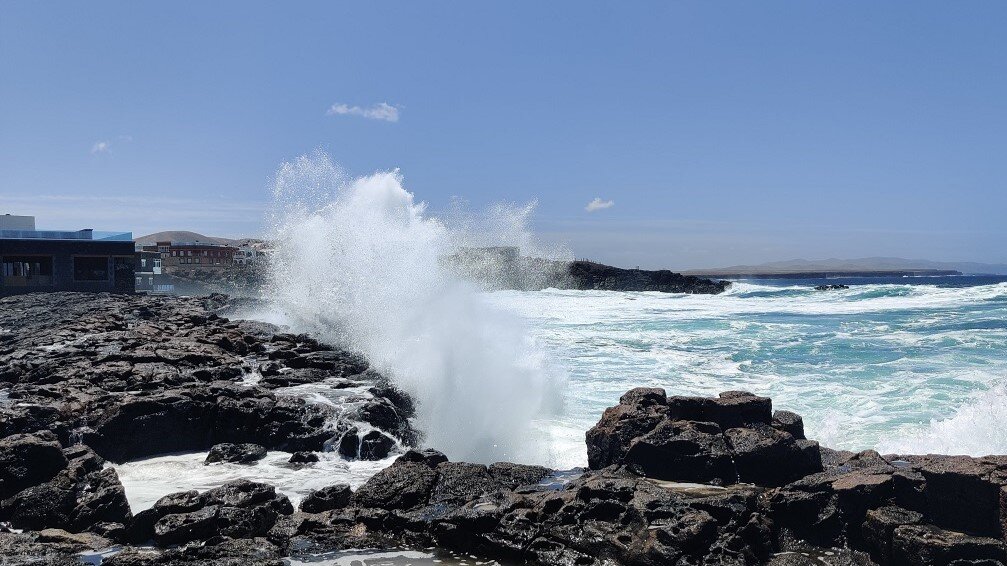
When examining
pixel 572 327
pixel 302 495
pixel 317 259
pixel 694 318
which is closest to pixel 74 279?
pixel 317 259

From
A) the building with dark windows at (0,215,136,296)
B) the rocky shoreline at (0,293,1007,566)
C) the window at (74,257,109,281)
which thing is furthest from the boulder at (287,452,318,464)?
the window at (74,257,109,281)

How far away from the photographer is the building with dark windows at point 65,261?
1481 inches

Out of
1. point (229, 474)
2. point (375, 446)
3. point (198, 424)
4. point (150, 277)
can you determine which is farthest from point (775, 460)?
point (150, 277)

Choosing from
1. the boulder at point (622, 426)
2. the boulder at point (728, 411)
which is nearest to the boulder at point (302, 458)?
the boulder at point (622, 426)

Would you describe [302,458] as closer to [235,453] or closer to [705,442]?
[235,453]

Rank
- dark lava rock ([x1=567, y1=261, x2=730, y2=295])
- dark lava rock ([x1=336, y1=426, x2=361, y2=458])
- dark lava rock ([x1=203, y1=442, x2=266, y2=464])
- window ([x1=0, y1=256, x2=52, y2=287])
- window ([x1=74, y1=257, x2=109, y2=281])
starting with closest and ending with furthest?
1. dark lava rock ([x1=203, y1=442, x2=266, y2=464])
2. dark lava rock ([x1=336, y1=426, x2=361, y2=458])
3. window ([x1=0, y1=256, x2=52, y2=287])
4. window ([x1=74, y1=257, x2=109, y2=281])
5. dark lava rock ([x1=567, y1=261, x2=730, y2=295])

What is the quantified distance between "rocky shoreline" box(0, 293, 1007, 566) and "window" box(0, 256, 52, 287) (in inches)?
1258

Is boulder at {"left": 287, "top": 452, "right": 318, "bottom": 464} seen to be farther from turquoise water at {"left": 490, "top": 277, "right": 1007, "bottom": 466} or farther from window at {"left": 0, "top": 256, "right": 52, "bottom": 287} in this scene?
window at {"left": 0, "top": 256, "right": 52, "bottom": 287}

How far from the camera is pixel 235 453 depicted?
31.8 ft

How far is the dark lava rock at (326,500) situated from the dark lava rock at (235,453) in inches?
94.5

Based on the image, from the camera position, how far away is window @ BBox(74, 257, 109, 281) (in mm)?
40594

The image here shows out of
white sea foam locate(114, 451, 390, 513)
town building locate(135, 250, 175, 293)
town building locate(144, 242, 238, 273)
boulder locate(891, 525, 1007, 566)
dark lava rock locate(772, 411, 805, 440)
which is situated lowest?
white sea foam locate(114, 451, 390, 513)

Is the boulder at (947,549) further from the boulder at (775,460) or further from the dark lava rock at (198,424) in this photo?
the dark lava rock at (198,424)

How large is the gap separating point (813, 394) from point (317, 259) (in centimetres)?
1743
